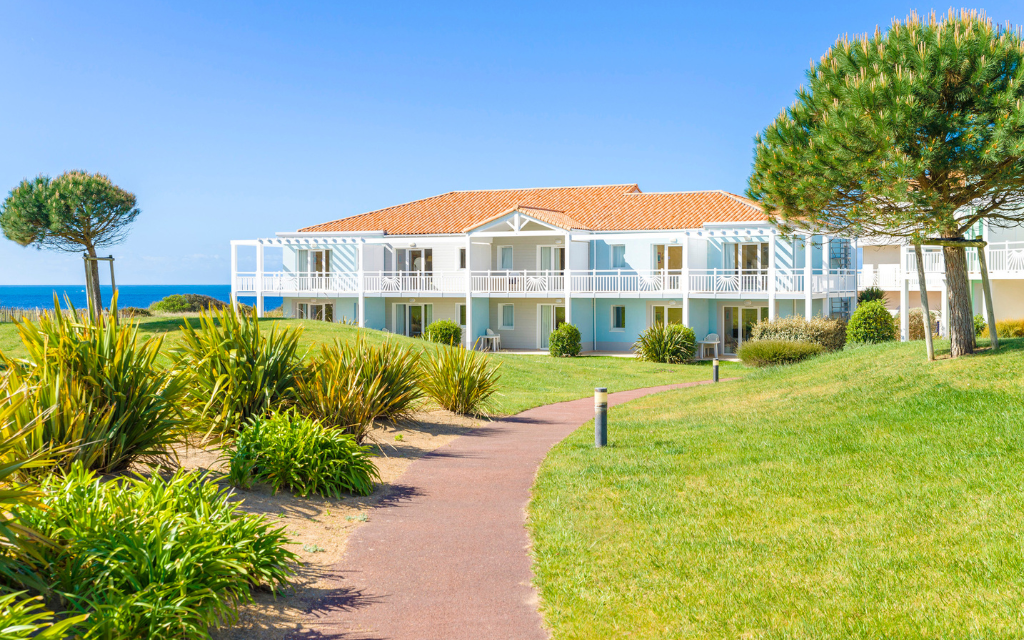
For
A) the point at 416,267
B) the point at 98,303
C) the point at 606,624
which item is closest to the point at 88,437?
the point at 606,624

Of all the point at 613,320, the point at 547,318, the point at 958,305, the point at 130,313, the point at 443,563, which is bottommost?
Result: the point at 443,563

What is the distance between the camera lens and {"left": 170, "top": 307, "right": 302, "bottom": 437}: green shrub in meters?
9.43

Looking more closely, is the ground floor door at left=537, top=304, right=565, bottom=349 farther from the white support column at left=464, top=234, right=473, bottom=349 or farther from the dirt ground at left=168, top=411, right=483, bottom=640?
the dirt ground at left=168, top=411, right=483, bottom=640

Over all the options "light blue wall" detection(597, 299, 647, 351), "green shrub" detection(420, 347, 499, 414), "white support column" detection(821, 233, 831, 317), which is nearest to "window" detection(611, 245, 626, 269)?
"light blue wall" detection(597, 299, 647, 351)

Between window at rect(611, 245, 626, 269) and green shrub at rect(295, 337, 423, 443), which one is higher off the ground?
window at rect(611, 245, 626, 269)

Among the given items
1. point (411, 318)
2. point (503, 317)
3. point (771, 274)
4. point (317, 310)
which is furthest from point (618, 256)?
point (317, 310)

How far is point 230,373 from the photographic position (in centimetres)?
954

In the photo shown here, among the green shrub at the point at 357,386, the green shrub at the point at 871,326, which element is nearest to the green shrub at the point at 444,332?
the green shrub at the point at 871,326

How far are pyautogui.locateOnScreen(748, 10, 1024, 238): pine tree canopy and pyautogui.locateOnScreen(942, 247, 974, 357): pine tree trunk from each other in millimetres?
698

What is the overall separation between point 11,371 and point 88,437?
5.14ft

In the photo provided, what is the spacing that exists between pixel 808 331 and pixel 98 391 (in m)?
24.4

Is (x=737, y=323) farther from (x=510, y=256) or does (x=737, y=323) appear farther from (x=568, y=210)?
(x=510, y=256)

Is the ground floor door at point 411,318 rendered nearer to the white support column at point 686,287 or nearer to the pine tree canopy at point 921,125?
the white support column at point 686,287

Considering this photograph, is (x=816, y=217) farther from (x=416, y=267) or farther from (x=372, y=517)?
(x=416, y=267)
